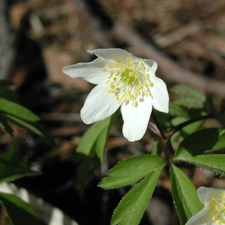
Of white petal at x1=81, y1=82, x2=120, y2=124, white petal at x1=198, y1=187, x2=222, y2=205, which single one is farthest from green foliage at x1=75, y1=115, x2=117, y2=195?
white petal at x1=198, y1=187, x2=222, y2=205

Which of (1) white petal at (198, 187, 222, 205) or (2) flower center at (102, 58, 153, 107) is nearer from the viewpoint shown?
(1) white petal at (198, 187, 222, 205)

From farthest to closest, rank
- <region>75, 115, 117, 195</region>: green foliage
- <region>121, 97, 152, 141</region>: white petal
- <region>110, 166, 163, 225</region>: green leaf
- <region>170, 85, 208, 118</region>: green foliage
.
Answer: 1. <region>170, 85, 208, 118</region>: green foliage
2. <region>75, 115, 117, 195</region>: green foliage
3. <region>121, 97, 152, 141</region>: white petal
4. <region>110, 166, 163, 225</region>: green leaf

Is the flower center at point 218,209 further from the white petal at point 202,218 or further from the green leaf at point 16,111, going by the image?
the green leaf at point 16,111

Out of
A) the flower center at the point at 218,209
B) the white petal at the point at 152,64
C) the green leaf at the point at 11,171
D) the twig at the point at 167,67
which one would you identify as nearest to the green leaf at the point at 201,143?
the flower center at the point at 218,209

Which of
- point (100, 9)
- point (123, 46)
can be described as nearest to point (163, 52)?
point (123, 46)

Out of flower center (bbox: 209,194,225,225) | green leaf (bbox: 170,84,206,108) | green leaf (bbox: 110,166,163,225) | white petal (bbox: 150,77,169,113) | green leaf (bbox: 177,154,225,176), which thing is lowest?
flower center (bbox: 209,194,225,225)

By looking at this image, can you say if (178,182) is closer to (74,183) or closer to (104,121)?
(104,121)

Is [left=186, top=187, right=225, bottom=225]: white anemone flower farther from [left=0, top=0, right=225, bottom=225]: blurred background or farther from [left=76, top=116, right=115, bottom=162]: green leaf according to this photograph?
[left=0, top=0, right=225, bottom=225]: blurred background
